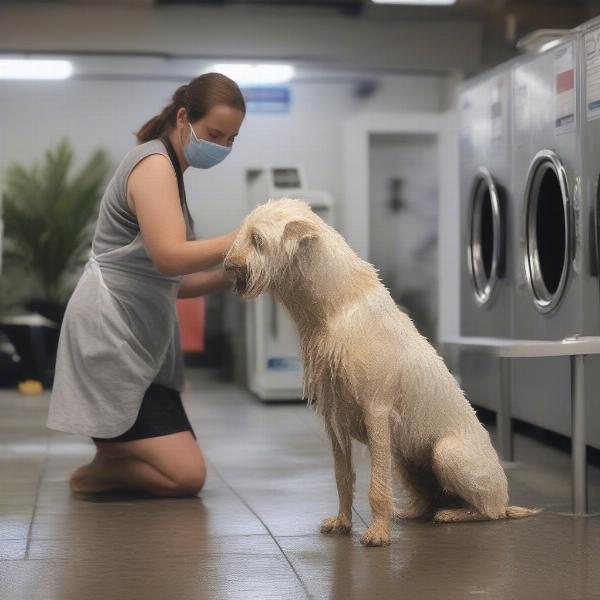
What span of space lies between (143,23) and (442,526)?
5.80 metres

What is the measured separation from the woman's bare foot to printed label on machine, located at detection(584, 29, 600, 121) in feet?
6.86

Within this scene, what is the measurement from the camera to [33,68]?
8.56 meters

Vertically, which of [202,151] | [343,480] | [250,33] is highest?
[250,33]

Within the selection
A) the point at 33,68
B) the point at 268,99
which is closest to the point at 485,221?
the point at 268,99

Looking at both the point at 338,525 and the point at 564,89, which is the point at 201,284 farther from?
the point at 564,89

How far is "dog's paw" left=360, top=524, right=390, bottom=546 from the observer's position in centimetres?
297

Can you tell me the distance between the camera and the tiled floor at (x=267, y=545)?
8.54ft

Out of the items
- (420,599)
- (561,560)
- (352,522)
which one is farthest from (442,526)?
(420,599)

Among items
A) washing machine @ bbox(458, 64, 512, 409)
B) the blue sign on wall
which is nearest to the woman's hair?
washing machine @ bbox(458, 64, 512, 409)

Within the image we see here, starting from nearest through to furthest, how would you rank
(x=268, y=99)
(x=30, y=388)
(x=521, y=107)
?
(x=521, y=107)
(x=30, y=388)
(x=268, y=99)

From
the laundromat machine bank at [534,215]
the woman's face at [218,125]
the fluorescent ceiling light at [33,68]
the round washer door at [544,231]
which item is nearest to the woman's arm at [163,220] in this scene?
the woman's face at [218,125]

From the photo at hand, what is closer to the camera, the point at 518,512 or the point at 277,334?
the point at 518,512

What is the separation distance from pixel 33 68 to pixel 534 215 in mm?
4923

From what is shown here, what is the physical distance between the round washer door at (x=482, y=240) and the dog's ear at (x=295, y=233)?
251cm
